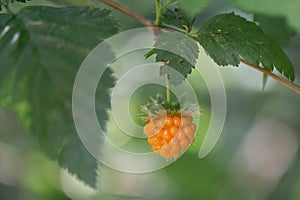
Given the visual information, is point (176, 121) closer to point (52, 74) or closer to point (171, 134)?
point (171, 134)

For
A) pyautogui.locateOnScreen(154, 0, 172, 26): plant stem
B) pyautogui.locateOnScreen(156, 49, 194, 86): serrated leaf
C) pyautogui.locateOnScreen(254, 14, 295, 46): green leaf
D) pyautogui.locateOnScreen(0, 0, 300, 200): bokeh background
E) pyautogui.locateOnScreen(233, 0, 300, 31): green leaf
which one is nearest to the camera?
pyautogui.locateOnScreen(233, 0, 300, 31): green leaf

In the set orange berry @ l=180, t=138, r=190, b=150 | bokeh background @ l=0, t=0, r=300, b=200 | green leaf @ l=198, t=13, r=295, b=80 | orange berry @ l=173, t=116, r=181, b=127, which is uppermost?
green leaf @ l=198, t=13, r=295, b=80

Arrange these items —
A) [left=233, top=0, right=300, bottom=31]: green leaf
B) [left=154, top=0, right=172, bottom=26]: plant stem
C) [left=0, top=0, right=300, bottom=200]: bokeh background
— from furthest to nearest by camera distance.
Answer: [left=0, top=0, right=300, bottom=200]: bokeh background, [left=154, top=0, right=172, bottom=26]: plant stem, [left=233, top=0, right=300, bottom=31]: green leaf

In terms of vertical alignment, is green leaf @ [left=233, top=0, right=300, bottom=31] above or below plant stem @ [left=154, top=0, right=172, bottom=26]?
above

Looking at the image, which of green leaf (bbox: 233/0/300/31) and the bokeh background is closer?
green leaf (bbox: 233/0/300/31)

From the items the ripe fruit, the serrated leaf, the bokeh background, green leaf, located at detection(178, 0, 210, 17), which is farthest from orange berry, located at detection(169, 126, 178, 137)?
the bokeh background

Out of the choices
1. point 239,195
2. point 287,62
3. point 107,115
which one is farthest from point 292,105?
point 107,115

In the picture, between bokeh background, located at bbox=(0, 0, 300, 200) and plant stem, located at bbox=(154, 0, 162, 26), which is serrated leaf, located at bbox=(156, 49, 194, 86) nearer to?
plant stem, located at bbox=(154, 0, 162, 26)
